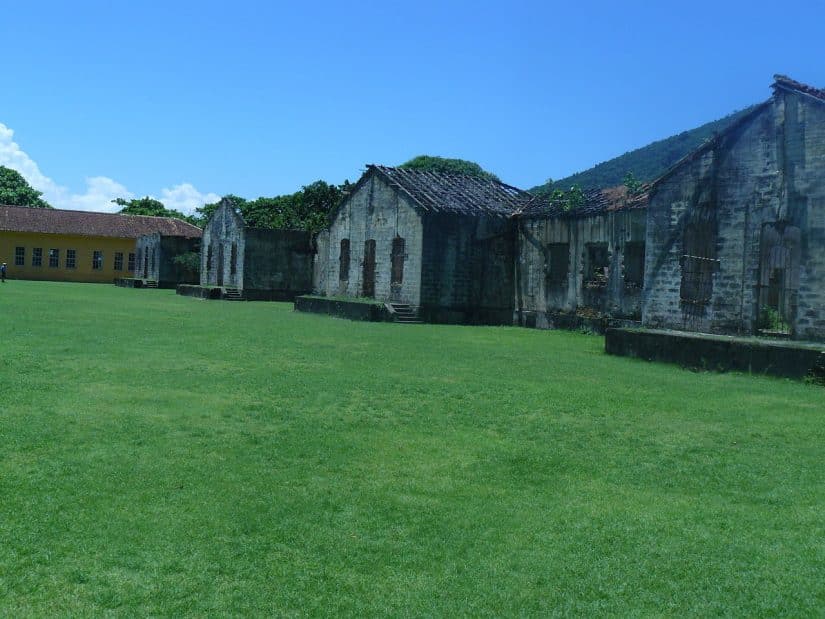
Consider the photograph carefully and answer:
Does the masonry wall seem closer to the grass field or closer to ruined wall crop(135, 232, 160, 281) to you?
ruined wall crop(135, 232, 160, 281)

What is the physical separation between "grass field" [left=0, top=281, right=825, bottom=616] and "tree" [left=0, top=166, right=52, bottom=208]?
202ft

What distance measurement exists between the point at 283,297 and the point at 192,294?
4017 mm

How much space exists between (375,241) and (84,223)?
34484 mm

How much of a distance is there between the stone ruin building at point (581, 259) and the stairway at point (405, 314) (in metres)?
2.99

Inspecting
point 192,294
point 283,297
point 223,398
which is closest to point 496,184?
point 283,297

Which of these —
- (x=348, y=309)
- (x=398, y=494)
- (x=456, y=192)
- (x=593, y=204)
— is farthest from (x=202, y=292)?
(x=398, y=494)

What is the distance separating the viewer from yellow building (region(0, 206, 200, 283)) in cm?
5106

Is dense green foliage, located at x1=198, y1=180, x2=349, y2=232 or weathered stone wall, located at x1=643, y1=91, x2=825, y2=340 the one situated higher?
dense green foliage, located at x1=198, y1=180, x2=349, y2=232

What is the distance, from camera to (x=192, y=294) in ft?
117

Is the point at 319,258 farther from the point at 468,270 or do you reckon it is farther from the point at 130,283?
the point at 130,283

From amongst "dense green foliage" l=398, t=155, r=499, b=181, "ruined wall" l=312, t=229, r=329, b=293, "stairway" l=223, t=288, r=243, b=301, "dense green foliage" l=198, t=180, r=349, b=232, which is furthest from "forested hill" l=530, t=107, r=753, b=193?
"stairway" l=223, t=288, r=243, b=301

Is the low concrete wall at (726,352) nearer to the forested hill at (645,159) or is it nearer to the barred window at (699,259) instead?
the barred window at (699,259)

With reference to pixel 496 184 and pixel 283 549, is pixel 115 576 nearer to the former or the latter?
pixel 283 549

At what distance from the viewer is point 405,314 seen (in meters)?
22.7
